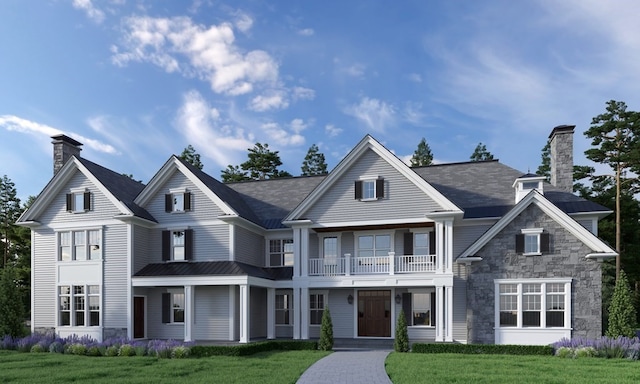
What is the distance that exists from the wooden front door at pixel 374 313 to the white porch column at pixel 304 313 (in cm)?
295

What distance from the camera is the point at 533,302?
2158cm

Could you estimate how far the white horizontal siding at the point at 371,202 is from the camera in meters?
23.6

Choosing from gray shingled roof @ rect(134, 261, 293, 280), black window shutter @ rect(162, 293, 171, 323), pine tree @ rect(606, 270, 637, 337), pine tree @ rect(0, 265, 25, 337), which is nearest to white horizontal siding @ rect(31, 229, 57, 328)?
pine tree @ rect(0, 265, 25, 337)

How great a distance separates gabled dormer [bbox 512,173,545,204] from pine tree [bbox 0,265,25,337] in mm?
24420

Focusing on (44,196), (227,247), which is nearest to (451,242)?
(227,247)

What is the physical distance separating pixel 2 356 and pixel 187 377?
32.9 feet

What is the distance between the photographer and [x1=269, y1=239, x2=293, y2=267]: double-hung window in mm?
27312

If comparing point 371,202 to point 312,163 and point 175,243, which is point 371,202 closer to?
point 175,243

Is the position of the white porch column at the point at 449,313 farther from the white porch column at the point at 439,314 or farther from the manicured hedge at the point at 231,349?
the manicured hedge at the point at 231,349

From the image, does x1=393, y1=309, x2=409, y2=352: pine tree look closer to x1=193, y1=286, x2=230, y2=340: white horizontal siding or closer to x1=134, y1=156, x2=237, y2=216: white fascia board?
x1=193, y1=286, x2=230, y2=340: white horizontal siding

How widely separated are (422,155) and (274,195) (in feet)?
115

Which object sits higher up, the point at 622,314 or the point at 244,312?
the point at 622,314

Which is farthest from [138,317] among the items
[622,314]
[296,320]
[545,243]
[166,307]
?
[622,314]

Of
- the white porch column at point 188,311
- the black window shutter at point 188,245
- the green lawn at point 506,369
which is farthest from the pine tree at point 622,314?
the black window shutter at point 188,245
